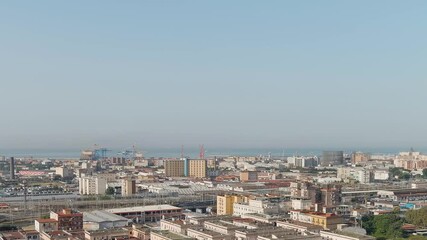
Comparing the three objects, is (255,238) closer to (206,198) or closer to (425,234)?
(425,234)

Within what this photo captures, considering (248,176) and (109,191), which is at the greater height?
(248,176)

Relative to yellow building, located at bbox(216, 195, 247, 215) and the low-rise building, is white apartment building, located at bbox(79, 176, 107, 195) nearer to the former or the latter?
yellow building, located at bbox(216, 195, 247, 215)

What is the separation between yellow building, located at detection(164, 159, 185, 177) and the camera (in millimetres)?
52312

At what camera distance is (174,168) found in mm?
52594

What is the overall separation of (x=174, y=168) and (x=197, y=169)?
8.08 ft

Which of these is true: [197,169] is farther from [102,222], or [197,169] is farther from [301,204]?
[102,222]

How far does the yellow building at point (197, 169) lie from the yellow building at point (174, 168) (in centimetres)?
100

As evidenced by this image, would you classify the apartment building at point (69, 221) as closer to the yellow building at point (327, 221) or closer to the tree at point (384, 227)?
the yellow building at point (327, 221)

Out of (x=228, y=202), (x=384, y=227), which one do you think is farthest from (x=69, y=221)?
(x=384, y=227)

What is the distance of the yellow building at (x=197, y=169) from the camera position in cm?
5172

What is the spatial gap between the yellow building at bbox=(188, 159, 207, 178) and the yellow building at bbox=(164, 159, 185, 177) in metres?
1.00

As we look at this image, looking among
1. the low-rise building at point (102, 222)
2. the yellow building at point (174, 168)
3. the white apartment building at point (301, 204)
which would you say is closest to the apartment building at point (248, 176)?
the yellow building at point (174, 168)

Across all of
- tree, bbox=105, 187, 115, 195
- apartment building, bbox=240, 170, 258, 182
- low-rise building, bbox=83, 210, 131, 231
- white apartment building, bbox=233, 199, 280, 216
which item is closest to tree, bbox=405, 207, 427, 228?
white apartment building, bbox=233, 199, 280, 216

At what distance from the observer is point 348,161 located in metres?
71.6
